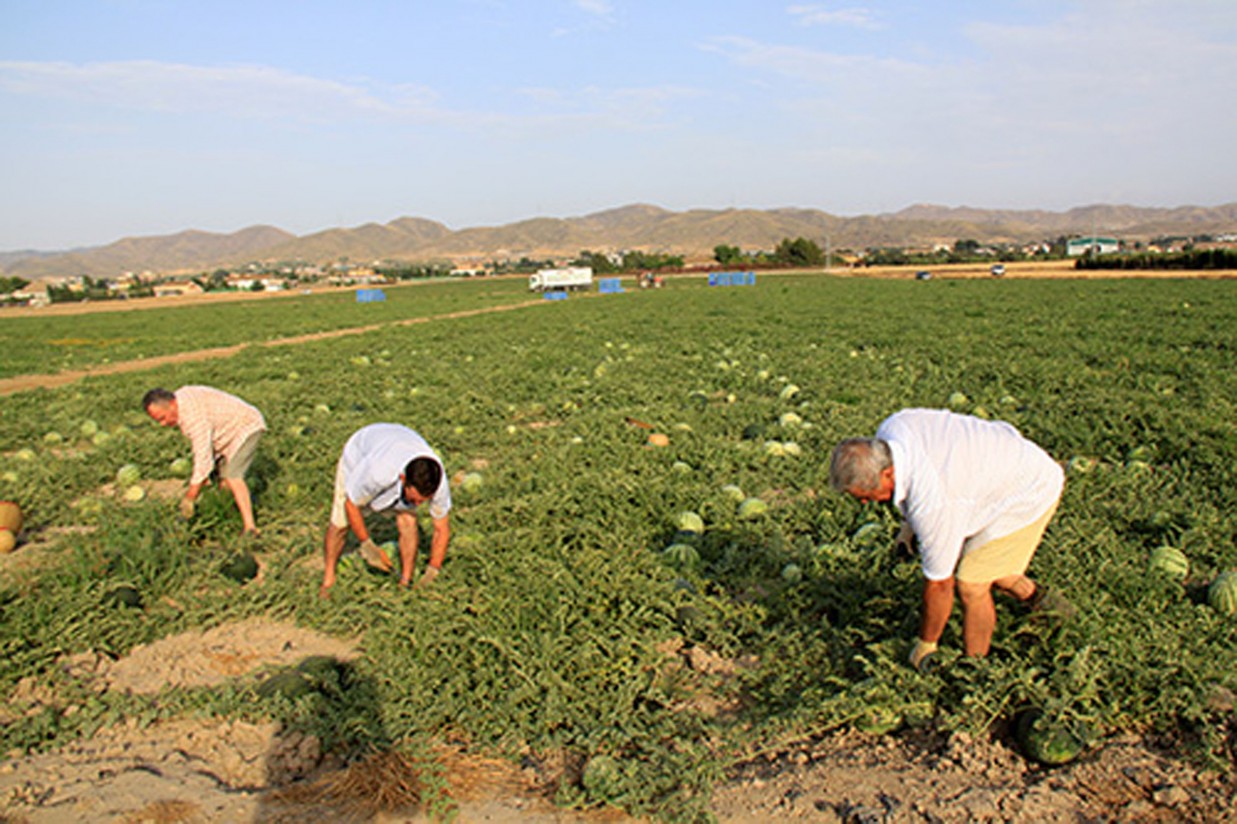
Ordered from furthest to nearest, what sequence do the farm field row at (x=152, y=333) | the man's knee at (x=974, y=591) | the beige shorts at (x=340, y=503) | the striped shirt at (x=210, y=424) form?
1. the farm field row at (x=152, y=333)
2. the striped shirt at (x=210, y=424)
3. the beige shorts at (x=340, y=503)
4. the man's knee at (x=974, y=591)

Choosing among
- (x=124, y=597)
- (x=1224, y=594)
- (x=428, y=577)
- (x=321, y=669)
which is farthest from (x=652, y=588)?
(x=124, y=597)

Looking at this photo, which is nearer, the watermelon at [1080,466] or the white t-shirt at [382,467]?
the white t-shirt at [382,467]

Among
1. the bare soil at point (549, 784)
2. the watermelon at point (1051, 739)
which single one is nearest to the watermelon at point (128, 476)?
the bare soil at point (549, 784)

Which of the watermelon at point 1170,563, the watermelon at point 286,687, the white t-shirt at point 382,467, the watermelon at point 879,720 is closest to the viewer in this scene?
the watermelon at point 879,720

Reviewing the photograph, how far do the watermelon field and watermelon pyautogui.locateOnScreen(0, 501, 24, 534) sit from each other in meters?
0.32

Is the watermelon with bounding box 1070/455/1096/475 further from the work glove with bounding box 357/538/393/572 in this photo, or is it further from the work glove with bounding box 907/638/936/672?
the work glove with bounding box 357/538/393/572

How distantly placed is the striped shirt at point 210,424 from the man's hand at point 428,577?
8.48ft

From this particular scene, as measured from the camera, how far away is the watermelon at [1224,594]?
489 centimetres

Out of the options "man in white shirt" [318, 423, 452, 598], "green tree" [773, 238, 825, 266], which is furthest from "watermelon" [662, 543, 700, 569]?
"green tree" [773, 238, 825, 266]

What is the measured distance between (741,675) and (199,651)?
140 inches

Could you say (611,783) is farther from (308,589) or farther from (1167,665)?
(308,589)

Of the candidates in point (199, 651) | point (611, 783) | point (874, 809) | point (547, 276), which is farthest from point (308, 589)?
point (547, 276)

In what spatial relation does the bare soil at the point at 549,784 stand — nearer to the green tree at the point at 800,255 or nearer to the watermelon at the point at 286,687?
the watermelon at the point at 286,687

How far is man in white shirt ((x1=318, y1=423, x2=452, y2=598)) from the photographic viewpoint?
5.70 m
